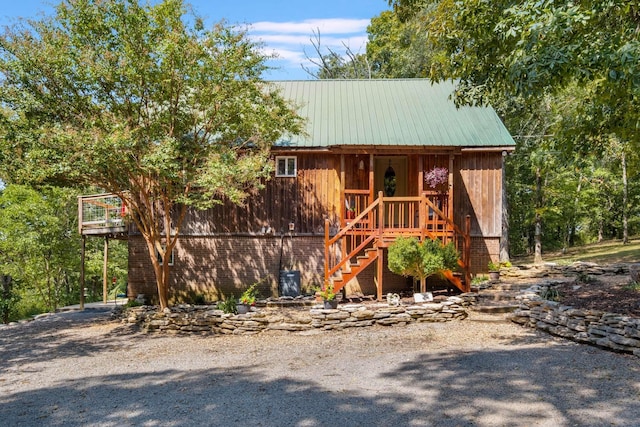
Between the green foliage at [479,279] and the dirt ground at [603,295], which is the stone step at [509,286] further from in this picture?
the dirt ground at [603,295]

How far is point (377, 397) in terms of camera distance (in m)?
7.00

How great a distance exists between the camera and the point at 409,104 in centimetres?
1709

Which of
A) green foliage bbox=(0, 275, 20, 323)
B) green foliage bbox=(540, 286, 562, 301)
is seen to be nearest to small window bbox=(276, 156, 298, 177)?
green foliage bbox=(540, 286, 562, 301)

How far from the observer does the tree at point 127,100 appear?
11188 millimetres

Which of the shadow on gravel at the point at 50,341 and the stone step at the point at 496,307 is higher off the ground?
the stone step at the point at 496,307

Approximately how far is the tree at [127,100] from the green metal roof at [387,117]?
102 inches

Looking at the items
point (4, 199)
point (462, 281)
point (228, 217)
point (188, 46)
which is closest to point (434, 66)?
point (188, 46)

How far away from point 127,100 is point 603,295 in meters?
11.3

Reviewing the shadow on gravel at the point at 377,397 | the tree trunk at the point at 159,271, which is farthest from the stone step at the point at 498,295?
the tree trunk at the point at 159,271

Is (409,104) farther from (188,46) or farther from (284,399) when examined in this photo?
(284,399)

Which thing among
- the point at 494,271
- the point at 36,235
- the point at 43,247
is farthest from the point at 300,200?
the point at 43,247

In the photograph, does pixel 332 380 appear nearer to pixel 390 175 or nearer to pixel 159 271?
pixel 159 271

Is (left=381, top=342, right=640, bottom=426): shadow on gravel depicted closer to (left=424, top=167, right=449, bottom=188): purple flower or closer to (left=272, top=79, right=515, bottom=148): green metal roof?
(left=424, top=167, right=449, bottom=188): purple flower

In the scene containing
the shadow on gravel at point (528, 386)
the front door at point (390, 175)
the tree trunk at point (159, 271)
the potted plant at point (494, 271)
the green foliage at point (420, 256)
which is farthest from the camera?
the front door at point (390, 175)
